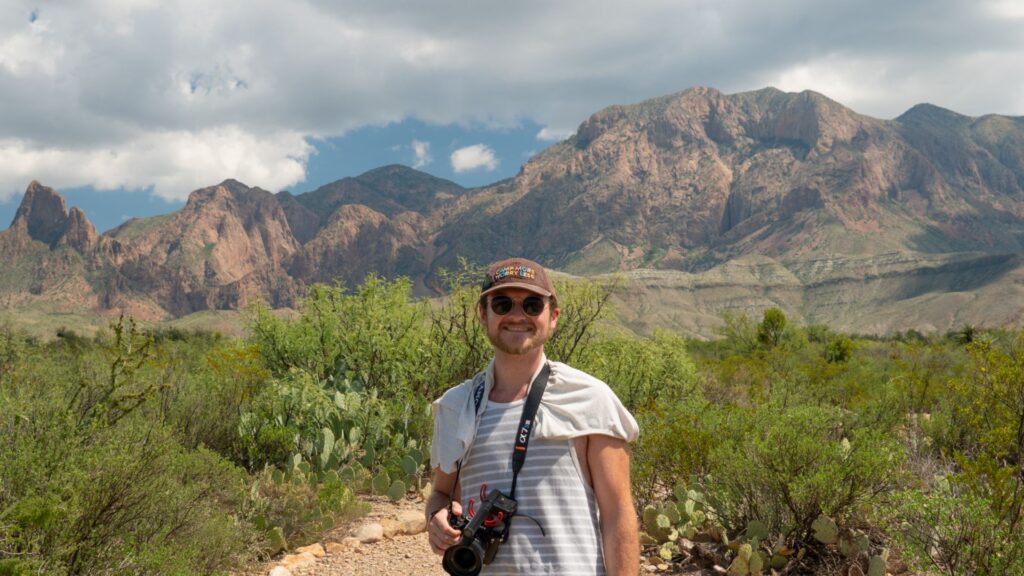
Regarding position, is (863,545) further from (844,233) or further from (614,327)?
(844,233)

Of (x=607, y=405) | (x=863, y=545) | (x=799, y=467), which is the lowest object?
(x=863, y=545)

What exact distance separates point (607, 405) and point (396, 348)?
8.29 meters

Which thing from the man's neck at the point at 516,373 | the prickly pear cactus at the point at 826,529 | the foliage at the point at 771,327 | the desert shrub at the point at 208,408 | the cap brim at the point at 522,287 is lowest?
the foliage at the point at 771,327

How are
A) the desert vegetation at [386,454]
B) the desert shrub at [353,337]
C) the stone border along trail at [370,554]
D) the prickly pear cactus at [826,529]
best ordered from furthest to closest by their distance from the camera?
1. the desert shrub at [353,337]
2. the stone border along trail at [370,554]
3. the prickly pear cactus at [826,529]
4. the desert vegetation at [386,454]

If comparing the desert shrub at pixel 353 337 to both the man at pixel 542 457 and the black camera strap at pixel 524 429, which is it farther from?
the black camera strap at pixel 524 429

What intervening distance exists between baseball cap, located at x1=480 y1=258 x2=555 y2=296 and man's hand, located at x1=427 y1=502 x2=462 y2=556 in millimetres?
731

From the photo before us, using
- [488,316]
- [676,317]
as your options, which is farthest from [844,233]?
[488,316]

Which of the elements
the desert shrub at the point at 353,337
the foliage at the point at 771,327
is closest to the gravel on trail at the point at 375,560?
→ the desert shrub at the point at 353,337

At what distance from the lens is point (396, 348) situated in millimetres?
10477

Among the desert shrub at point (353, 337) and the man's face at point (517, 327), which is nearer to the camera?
the man's face at point (517, 327)

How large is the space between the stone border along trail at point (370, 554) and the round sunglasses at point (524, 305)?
415cm

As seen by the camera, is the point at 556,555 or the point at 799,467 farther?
the point at 799,467

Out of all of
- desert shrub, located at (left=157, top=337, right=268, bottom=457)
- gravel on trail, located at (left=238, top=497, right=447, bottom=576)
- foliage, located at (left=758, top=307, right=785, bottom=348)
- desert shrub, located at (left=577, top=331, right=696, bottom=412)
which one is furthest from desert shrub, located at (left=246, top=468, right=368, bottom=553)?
foliage, located at (left=758, top=307, right=785, bottom=348)

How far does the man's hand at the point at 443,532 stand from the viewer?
2.41 meters
